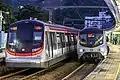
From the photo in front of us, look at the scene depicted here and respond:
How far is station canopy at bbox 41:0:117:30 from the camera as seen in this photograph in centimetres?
12006

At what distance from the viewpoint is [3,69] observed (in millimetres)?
21406

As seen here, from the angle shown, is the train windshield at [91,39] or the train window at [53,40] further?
the train windshield at [91,39]

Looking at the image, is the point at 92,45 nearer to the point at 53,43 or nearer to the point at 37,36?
the point at 53,43

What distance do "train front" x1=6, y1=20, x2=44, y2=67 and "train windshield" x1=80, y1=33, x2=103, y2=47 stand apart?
7810mm

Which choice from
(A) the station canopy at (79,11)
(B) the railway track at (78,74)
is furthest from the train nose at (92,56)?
(A) the station canopy at (79,11)

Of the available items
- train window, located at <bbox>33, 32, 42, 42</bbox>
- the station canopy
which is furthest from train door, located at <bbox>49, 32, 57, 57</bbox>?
the station canopy

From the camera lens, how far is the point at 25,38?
64.4ft

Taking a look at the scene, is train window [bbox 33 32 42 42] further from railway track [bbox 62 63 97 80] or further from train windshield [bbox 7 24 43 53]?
railway track [bbox 62 63 97 80]

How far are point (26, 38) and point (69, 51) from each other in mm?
10613

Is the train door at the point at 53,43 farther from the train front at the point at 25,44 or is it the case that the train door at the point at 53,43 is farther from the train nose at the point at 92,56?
the train nose at the point at 92,56

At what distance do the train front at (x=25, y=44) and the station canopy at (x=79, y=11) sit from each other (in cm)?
9839

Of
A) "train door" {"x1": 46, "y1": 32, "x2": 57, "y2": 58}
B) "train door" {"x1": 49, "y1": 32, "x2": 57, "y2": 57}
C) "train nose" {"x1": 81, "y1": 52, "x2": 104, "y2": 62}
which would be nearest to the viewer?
"train door" {"x1": 46, "y1": 32, "x2": 57, "y2": 58}

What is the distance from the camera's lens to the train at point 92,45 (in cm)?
2689

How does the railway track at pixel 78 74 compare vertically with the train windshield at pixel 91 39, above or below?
below
